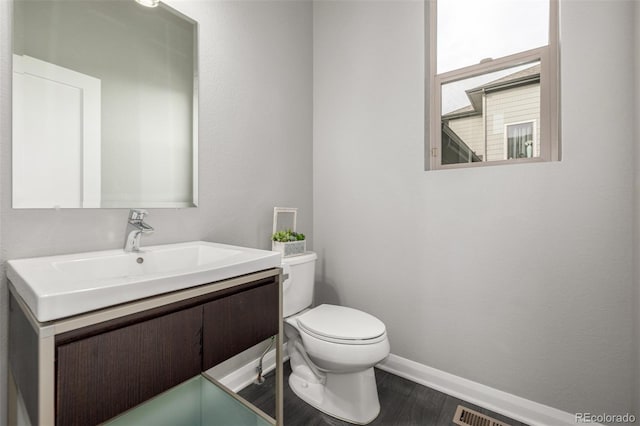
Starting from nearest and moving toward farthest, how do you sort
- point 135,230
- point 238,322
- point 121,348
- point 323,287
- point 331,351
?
point 121,348 < point 238,322 < point 135,230 < point 331,351 < point 323,287

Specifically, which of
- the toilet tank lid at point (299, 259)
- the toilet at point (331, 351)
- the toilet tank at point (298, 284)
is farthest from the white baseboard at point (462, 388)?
the toilet tank lid at point (299, 259)

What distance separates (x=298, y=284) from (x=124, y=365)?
3.27 ft

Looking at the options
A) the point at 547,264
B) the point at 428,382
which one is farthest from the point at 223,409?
the point at 547,264

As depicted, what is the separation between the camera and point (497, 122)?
1.56m

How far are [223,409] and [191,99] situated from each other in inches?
53.1

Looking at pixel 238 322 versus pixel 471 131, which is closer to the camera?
pixel 238 322

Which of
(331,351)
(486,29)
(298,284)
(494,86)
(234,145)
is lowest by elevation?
(331,351)

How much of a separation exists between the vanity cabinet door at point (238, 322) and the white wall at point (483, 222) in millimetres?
953

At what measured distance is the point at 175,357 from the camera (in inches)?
31.4

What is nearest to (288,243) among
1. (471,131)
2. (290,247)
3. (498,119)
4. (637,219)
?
(290,247)

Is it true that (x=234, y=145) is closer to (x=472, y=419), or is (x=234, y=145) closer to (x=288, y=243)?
(x=288, y=243)

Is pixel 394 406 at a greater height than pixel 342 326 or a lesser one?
lesser

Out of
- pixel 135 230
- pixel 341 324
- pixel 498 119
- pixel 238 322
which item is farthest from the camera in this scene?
pixel 498 119

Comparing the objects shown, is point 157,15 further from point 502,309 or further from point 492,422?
point 492,422
